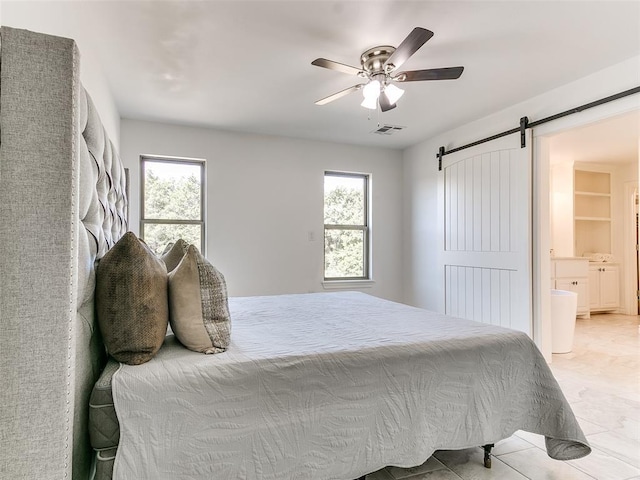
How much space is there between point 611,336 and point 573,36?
12.5ft

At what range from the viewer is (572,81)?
9.84 feet

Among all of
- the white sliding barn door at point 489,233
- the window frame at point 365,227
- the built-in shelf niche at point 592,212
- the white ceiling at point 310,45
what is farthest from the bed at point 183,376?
the built-in shelf niche at point 592,212

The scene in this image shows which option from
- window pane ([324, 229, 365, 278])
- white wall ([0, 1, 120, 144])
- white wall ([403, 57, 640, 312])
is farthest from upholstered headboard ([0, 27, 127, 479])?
window pane ([324, 229, 365, 278])

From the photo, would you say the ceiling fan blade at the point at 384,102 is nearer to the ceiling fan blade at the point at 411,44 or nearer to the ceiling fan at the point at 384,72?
the ceiling fan at the point at 384,72

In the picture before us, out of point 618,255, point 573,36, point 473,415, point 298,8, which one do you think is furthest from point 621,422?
point 618,255

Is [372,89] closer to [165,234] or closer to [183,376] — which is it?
[183,376]

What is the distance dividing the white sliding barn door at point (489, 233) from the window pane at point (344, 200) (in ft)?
3.89

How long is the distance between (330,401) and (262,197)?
3.39 meters

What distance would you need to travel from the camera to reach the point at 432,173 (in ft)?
15.4

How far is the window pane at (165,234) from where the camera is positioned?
13.5 feet

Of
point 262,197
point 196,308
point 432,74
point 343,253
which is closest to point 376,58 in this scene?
point 432,74

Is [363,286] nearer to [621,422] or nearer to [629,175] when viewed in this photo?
[621,422]

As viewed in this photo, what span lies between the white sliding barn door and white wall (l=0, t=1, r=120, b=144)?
3.62m

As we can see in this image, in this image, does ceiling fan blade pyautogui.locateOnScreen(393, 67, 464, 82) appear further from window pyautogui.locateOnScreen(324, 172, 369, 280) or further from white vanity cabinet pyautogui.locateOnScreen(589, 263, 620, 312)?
white vanity cabinet pyautogui.locateOnScreen(589, 263, 620, 312)
